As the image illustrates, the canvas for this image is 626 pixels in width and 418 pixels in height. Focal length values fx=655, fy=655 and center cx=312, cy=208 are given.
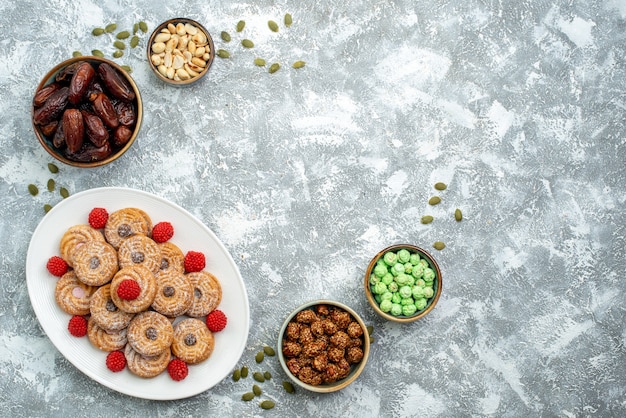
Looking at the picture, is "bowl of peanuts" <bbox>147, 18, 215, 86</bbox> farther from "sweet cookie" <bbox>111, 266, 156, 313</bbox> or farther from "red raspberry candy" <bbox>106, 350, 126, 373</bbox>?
"red raspberry candy" <bbox>106, 350, 126, 373</bbox>

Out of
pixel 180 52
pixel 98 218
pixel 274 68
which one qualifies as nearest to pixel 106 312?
pixel 98 218

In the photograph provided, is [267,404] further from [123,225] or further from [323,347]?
[123,225]

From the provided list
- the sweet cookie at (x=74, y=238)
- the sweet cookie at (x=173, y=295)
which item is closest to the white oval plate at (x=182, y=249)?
the sweet cookie at (x=74, y=238)

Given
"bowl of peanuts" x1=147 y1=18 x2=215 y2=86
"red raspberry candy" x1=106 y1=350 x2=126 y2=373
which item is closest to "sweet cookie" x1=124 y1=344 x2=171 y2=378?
"red raspberry candy" x1=106 y1=350 x2=126 y2=373

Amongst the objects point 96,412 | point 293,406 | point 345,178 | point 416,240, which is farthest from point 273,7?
point 96,412

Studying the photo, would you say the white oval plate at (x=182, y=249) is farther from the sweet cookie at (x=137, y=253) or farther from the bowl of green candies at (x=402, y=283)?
the bowl of green candies at (x=402, y=283)

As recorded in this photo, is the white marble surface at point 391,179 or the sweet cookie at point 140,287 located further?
the white marble surface at point 391,179

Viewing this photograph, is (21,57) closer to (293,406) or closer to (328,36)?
(328,36)
